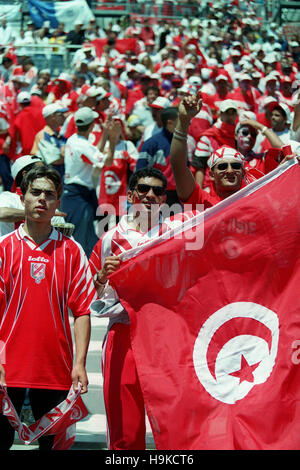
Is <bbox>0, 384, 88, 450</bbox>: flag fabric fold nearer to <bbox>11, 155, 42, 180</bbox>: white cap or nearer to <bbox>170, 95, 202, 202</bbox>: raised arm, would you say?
<bbox>170, 95, 202, 202</bbox>: raised arm

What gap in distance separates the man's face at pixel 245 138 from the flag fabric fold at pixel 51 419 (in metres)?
3.81

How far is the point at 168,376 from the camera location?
4.07m

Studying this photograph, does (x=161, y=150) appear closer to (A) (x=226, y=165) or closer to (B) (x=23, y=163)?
(B) (x=23, y=163)

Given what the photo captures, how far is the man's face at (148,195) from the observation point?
4504 mm

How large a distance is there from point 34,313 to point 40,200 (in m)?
0.59

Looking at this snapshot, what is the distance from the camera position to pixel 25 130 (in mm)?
11836

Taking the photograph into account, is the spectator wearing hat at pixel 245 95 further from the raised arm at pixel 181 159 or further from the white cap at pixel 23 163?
the raised arm at pixel 181 159

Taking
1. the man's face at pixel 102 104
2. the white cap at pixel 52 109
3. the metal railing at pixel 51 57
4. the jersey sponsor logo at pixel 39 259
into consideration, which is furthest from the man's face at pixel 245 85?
the jersey sponsor logo at pixel 39 259

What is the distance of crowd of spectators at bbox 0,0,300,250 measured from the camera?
930 cm

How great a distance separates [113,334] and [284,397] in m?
0.98

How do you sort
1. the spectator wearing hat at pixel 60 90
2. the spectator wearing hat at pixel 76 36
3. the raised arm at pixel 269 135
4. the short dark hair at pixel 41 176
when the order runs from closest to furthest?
the short dark hair at pixel 41 176 → the raised arm at pixel 269 135 → the spectator wearing hat at pixel 60 90 → the spectator wearing hat at pixel 76 36

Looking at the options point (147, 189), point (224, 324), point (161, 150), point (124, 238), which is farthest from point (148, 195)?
point (161, 150)

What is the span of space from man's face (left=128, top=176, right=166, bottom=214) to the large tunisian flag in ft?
1.04
